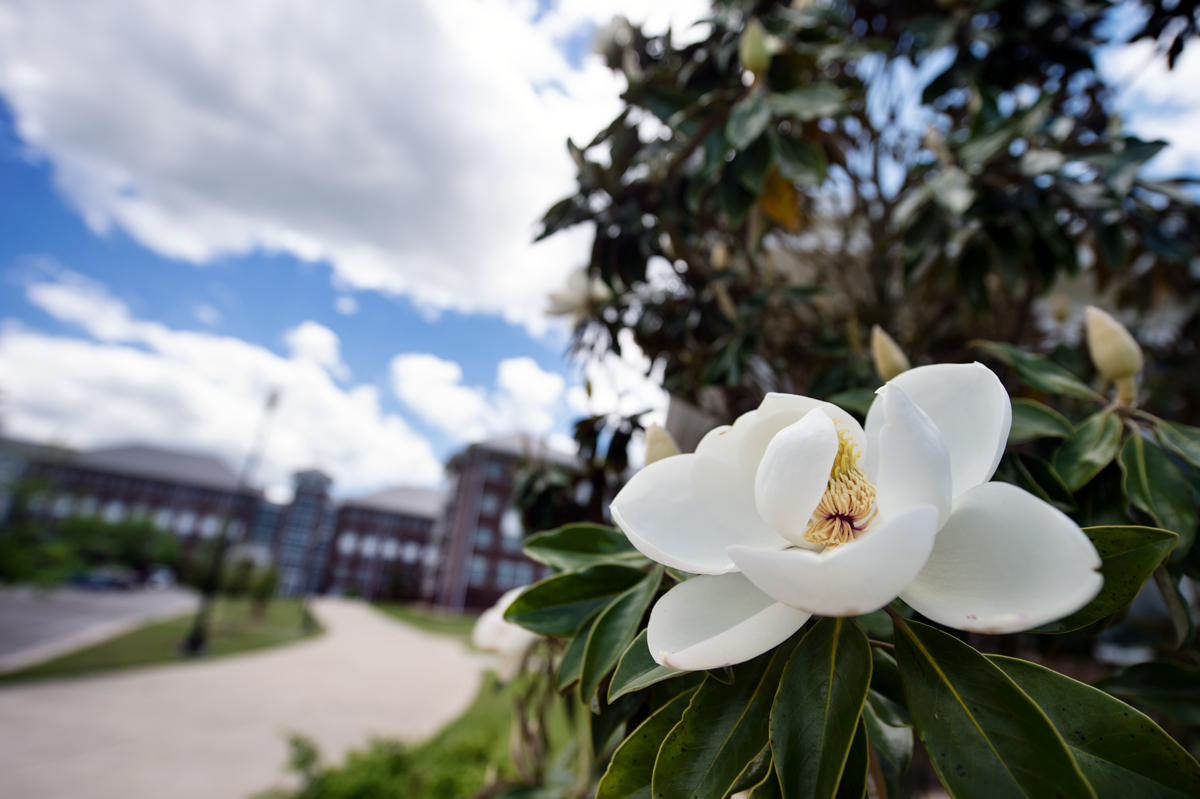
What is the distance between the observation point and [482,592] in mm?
23172

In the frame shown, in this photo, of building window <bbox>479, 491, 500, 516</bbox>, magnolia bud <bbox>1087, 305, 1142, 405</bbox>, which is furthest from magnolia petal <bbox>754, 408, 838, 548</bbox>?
building window <bbox>479, 491, 500, 516</bbox>

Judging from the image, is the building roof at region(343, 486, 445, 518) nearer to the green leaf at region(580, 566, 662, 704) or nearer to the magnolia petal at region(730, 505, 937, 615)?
the green leaf at region(580, 566, 662, 704)

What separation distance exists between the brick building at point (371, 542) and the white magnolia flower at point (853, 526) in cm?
3707

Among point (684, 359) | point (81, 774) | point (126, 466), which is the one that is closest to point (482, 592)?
point (81, 774)

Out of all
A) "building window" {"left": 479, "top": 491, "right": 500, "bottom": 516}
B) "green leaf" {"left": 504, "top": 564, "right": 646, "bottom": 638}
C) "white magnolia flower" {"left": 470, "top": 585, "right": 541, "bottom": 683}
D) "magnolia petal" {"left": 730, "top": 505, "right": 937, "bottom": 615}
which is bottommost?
"white magnolia flower" {"left": 470, "top": 585, "right": 541, "bottom": 683}

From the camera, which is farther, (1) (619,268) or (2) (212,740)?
(2) (212,740)

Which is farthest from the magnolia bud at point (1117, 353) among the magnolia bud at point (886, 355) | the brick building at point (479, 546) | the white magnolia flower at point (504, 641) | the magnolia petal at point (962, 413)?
the brick building at point (479, 546)

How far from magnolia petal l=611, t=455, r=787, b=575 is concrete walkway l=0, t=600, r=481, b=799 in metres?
5.00

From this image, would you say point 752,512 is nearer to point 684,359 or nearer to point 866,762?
point 866,762

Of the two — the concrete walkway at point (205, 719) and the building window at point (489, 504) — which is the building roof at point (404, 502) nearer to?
the building window at point (489, 504)

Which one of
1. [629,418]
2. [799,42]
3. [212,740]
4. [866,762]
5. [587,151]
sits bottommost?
[212,740]

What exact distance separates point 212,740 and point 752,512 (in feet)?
21.8

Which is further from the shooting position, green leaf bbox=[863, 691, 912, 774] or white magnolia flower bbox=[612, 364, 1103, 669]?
green leaf bbox=[863, 691, 912, 774]

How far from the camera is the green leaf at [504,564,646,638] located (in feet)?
2.01
